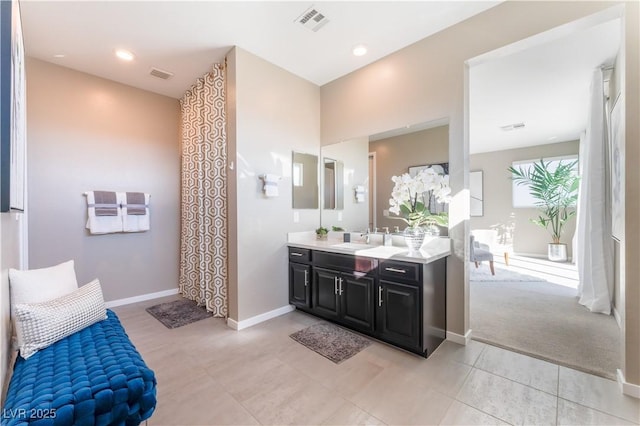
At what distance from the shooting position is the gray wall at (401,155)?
269 centimetres

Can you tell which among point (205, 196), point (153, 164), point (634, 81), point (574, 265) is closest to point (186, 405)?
point (205, 196)

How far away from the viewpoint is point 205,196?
3396 millimetres

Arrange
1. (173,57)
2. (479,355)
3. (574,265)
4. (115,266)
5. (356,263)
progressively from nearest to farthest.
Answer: (479,355), (356,263), (173,57), (115,266), (574,265)

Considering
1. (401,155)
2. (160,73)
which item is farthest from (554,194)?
(160,73)

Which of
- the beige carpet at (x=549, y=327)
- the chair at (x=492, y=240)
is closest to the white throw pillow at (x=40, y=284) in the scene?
the beige carpet at (x=549, y=327)

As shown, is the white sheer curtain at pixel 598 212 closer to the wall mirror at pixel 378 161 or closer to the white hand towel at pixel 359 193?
the wall mirror at pixel 378 161

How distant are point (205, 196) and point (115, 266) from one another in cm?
152

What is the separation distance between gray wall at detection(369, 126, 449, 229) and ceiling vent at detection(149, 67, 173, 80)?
261 centimetres

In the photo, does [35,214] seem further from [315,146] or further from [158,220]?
[315,146]

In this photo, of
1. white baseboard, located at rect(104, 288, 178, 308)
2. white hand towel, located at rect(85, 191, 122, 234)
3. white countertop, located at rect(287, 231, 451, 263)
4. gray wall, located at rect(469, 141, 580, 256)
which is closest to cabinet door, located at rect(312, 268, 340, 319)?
white countertop, located at rect(287, 231, 451, 263)

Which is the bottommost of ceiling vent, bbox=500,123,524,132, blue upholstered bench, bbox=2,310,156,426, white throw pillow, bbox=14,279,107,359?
blue upholstered bench, bbox=2,310,156,426

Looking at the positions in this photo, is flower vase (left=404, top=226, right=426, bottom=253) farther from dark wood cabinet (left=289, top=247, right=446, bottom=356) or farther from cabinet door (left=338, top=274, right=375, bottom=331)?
cabinet door (left=338, top=274, right=375, bottom=331)

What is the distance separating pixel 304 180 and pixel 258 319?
176 centimetres

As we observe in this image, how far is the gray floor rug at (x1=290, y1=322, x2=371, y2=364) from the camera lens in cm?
235
